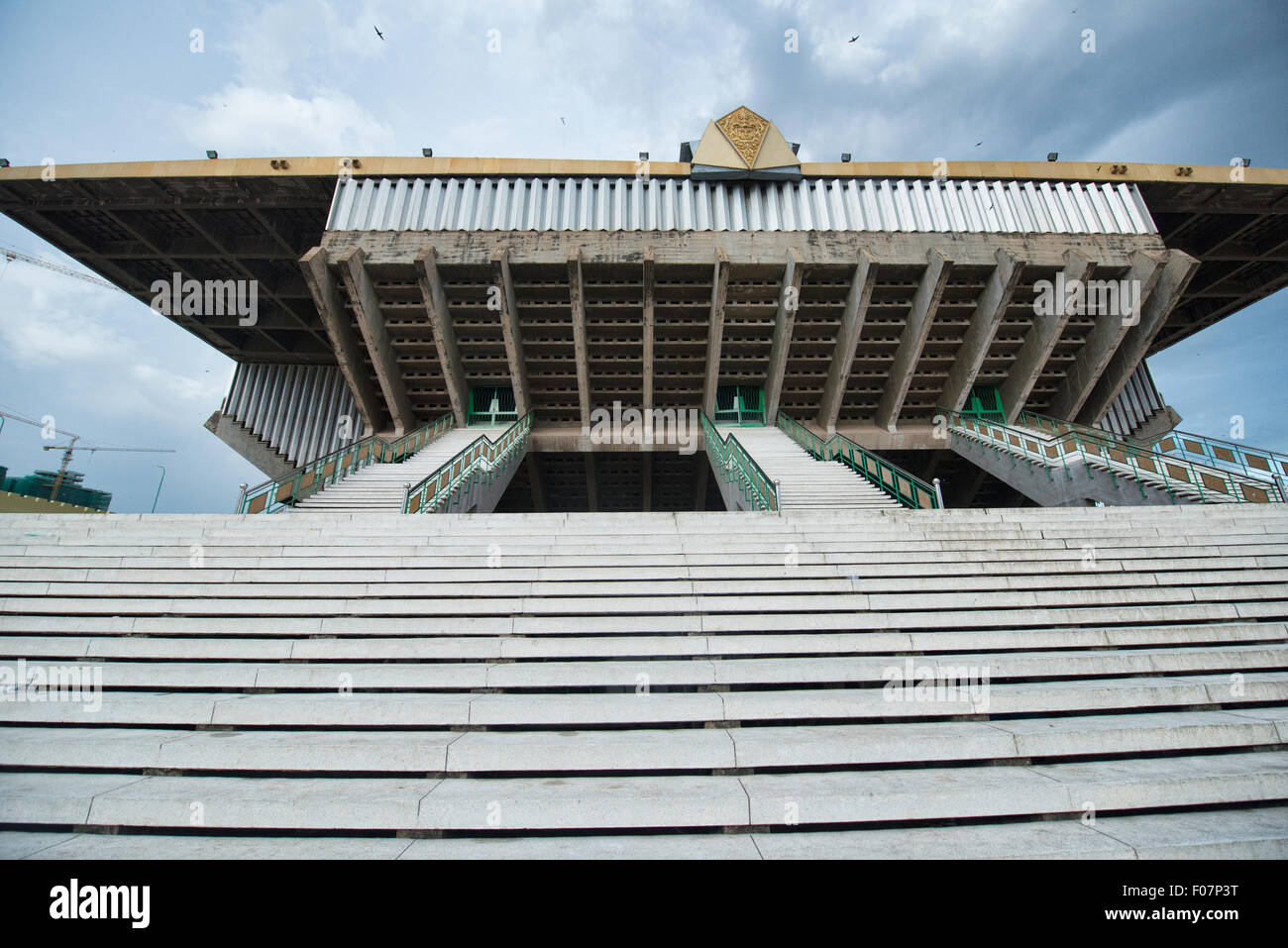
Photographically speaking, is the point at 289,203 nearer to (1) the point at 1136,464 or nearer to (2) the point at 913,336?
(2) the point at 913,336

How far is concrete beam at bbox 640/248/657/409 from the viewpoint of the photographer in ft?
42.2

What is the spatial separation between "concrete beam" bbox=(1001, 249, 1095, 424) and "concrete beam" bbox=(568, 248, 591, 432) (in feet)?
41.6

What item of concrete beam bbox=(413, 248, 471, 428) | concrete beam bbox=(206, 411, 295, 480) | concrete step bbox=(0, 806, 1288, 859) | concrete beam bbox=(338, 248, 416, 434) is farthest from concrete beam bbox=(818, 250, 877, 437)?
concrete beam bbox=(206, 411, 295, 480)

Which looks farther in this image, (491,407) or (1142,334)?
(491,407)

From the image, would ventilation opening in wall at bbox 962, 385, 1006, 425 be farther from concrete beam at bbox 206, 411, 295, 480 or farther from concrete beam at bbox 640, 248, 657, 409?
concrete beam at bbox 206, 411, 295, 480

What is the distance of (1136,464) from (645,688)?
10.7 metres

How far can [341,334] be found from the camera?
13648 mm

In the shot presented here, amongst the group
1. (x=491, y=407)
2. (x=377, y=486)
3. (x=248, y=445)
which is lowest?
(x=377, y=486)

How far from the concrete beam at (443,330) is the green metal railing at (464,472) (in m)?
2.43

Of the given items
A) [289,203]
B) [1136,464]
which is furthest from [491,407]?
[1136,464]

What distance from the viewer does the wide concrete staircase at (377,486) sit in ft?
29.1

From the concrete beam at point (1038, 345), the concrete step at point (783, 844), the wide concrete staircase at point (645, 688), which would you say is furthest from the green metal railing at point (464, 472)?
the concrete beam at point (1038, 345)

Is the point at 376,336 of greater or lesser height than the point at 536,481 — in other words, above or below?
above
